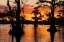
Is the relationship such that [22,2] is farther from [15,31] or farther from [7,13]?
[7,13]

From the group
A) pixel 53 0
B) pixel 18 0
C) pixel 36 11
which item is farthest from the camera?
pixel 36 11

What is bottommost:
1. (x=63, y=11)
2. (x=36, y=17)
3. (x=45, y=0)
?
(x=36, y=17)

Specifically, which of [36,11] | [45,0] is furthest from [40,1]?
[36,11]

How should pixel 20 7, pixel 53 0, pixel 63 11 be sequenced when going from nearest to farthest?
pixel 20 7, pixel 53 0, pixel 63 11

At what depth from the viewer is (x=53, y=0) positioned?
176ft

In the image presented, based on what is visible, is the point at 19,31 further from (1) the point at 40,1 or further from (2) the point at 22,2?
(1) the point at 40,1

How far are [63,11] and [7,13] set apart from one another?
1474cm

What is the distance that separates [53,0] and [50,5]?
1374mm

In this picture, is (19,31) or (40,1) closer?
(19,31)

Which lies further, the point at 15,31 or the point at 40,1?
the point at 40,1

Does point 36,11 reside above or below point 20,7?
below

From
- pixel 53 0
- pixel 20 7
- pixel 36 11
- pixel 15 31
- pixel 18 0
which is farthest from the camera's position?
pixel 36 11

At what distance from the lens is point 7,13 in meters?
58.7

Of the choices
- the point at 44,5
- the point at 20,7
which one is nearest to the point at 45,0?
the point at 44,5
